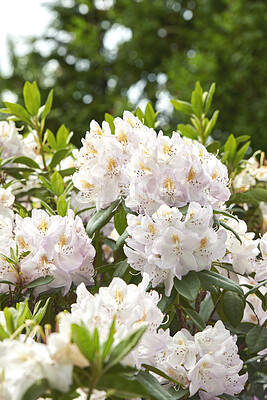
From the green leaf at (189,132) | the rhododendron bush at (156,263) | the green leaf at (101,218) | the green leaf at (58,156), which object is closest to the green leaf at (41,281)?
the rhododendron bush at (156,263)

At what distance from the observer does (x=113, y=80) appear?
10148 mm

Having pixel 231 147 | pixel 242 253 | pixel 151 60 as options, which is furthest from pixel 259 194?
pixel 151 60

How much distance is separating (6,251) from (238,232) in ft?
1.54

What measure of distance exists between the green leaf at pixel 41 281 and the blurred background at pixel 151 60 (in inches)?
242

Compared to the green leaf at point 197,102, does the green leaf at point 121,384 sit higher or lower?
higher

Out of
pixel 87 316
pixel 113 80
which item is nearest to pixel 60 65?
pixel 113 80

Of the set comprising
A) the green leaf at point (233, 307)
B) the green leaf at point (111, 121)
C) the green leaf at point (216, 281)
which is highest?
the green leaf at point (111, 121)

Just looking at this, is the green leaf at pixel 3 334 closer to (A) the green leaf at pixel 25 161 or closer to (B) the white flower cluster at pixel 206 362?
(B) the white flower cluster at pixel 206 362

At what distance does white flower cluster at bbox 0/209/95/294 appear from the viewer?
109cm

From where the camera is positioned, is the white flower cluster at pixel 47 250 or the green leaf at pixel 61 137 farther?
the green leaf at pixel 61 137

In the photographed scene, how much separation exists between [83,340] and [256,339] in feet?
1.94

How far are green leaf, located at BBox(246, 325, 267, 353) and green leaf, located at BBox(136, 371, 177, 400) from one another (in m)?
0.32

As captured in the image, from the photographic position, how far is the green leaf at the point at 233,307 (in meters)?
1.15

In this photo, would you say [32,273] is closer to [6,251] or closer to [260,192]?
[6,251]
